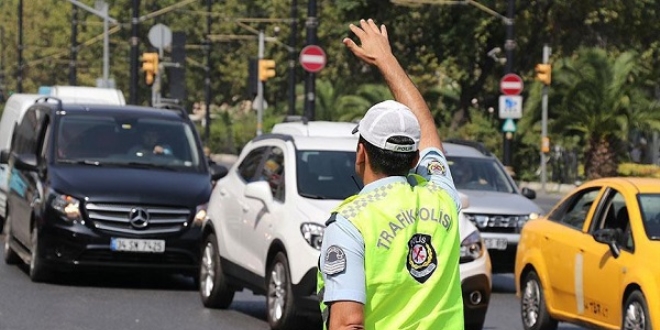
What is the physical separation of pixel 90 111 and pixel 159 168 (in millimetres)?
1273

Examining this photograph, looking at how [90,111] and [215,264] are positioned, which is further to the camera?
[90,111]

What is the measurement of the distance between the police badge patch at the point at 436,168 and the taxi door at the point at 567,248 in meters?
7.96

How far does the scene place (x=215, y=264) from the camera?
49.8ft

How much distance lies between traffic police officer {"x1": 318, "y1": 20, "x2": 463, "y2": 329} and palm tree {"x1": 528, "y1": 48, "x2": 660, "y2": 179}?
43.1 meters

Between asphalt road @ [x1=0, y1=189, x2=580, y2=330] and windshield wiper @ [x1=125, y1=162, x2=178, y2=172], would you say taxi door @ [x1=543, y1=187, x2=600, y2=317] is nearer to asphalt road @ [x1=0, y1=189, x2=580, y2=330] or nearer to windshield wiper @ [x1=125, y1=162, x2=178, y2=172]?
asphalt road @ [x1=0, y1=189, x2=580, y2=330]

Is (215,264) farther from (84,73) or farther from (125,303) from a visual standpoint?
(84,73)

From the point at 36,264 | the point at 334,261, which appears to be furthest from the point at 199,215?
the point at 334,261

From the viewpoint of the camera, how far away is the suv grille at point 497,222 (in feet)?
60.5

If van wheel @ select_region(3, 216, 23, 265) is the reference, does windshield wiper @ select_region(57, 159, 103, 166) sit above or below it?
above

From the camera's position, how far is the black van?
1633cm

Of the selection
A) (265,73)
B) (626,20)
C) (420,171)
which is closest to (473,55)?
(626,20)

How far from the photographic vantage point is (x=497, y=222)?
1852cm

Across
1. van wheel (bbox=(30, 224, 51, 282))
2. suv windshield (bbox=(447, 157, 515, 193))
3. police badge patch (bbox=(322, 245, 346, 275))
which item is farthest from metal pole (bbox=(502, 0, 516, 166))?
police badge patch (bbox=(322, 245, 346, 275))

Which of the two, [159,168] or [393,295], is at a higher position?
[393,295]
